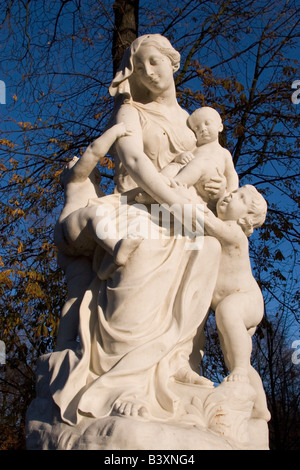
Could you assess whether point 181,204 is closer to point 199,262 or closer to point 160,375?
point 199,262

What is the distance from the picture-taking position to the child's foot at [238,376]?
12.6ft

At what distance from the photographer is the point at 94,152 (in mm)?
4355

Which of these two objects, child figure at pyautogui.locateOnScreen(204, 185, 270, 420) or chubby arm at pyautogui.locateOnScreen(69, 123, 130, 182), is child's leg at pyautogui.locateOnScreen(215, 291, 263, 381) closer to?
child figure at pyautogui.locateOnScreen(204, 185, 270, 420)

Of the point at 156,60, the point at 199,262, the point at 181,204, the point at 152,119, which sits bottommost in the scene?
the point at 199,262

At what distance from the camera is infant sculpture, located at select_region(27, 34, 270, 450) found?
3.50 meters

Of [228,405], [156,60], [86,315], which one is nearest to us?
[228,405]

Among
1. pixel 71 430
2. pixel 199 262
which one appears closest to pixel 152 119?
pixel 199 262

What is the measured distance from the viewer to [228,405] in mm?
3641

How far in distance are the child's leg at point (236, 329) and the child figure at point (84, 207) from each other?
818 millimetres

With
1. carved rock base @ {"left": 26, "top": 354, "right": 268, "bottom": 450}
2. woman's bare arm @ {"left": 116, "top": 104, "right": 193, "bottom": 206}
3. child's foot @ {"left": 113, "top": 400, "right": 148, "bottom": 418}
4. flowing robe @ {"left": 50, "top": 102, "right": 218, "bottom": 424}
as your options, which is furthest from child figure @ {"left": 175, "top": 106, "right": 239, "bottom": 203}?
child's foot @ {"left": 113, "top": 400, "right": 148, "bottom": 418}

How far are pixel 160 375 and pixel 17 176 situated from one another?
6.08m

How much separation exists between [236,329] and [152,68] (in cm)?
206

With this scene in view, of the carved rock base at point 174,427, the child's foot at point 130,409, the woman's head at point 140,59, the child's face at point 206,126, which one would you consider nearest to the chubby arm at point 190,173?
the child's face at point 206,126
